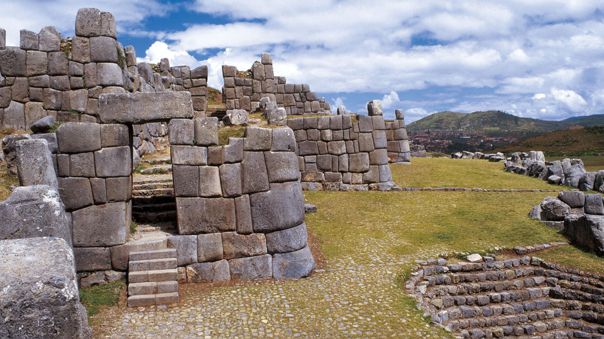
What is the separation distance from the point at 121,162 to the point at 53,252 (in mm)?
5864

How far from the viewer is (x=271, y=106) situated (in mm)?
21828

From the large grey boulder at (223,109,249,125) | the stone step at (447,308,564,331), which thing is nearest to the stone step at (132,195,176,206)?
the large grey boulder at (223,109,249,125)

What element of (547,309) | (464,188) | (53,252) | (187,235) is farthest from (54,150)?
(464,188)

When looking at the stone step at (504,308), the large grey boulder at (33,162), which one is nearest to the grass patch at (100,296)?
the large grey boulder at (33,162)

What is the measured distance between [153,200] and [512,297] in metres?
11.4

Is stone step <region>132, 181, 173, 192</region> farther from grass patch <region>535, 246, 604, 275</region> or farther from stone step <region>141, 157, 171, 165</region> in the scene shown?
grass patch <region>535, 246, 604, 275</region>

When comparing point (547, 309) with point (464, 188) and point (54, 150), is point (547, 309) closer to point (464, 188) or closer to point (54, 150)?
point (464, 188)

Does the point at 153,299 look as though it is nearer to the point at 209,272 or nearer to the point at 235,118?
the point at 209,272

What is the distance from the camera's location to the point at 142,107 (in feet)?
37.6

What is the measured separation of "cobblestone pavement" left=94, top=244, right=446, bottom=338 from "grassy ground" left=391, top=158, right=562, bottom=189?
45.9ft

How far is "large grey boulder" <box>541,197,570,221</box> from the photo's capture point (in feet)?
55.1

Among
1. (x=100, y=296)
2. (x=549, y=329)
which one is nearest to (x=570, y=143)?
(x=549, y=329)

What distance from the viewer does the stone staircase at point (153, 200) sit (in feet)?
45.8

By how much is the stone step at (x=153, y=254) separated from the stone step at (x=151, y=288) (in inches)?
33.2
